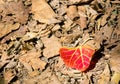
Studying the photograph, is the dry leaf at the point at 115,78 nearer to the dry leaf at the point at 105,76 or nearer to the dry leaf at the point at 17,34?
the dry leaf at the point at 105,76

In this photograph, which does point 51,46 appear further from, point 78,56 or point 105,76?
point 105,76

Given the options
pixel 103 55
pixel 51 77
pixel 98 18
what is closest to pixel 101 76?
pixel 103 55

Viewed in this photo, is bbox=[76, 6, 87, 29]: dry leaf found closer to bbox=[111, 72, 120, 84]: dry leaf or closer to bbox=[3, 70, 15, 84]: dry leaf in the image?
bbox=[111, 72, 120, 84]: dry leaf

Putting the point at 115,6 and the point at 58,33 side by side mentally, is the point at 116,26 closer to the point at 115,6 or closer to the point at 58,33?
the point at 115,6

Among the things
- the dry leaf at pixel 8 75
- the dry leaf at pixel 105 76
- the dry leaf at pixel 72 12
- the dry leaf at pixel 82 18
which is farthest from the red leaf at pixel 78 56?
the dry leaf at pixel 8 75

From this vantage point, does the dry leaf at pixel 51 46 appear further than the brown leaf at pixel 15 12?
No

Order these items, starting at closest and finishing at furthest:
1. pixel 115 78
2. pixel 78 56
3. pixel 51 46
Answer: pixel 115 78 → pixel 78 56 → pixel 51 46

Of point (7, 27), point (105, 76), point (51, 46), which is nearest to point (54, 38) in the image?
point (51, 46)

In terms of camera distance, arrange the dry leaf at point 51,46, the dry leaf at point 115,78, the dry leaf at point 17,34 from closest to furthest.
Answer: the dry leaf at point 115,78
the dry leaf at point 51,46
the dry leaf at point 17,34
